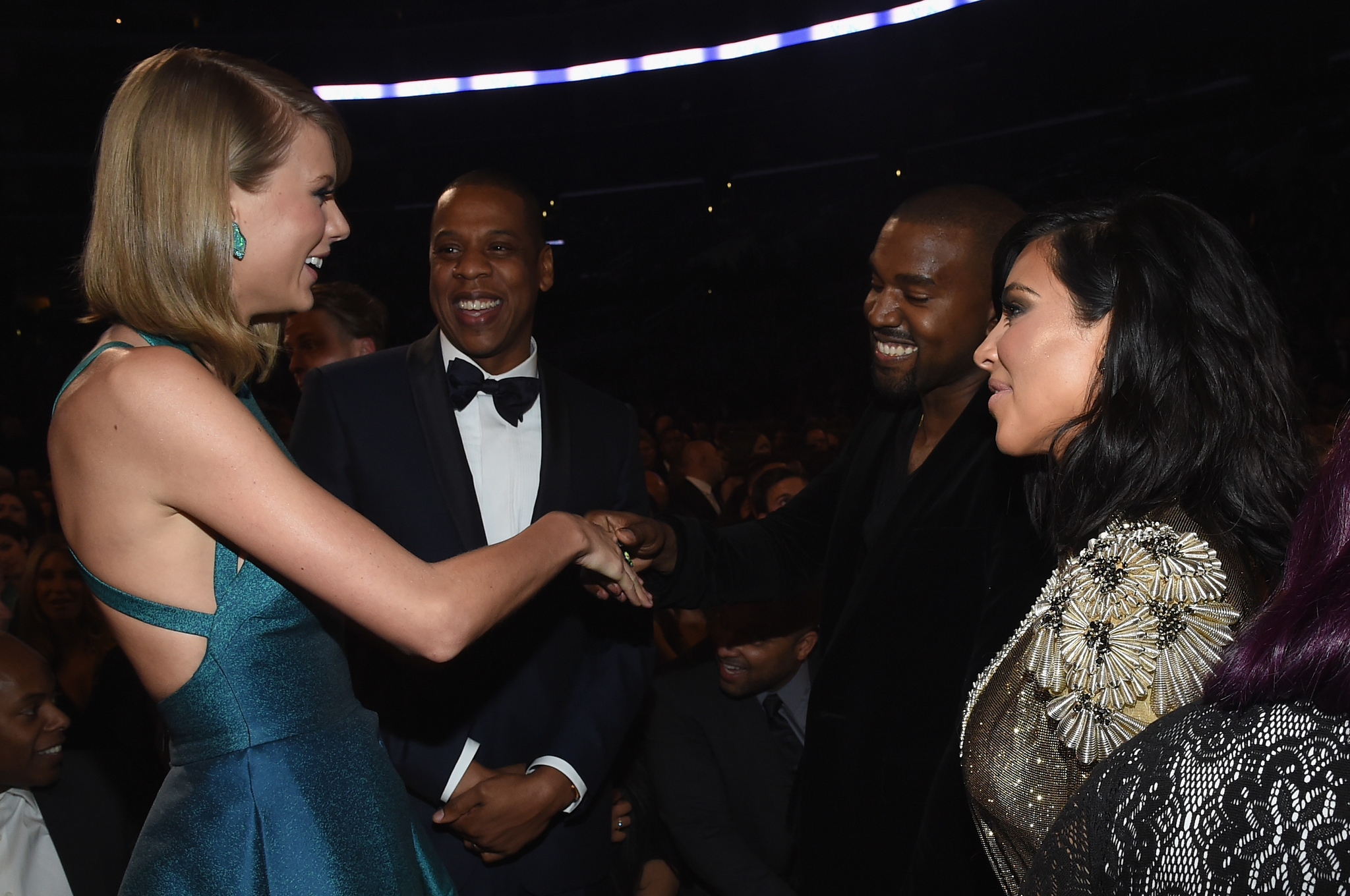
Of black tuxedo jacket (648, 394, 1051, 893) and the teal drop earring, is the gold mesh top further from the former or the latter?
the teal drop earring

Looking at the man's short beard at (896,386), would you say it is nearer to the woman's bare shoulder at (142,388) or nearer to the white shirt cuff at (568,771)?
the white shirt cuff at (568,771)

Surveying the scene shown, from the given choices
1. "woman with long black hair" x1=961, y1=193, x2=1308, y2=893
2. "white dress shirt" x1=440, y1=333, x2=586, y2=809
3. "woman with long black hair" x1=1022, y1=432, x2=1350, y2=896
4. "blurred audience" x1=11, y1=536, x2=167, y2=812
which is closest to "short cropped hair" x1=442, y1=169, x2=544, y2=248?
"white dress shirt" x1=440, y1=333, x2=586, y2=809

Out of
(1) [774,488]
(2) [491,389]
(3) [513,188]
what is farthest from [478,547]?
(1) [774,488]

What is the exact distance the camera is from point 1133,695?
110 centimetres

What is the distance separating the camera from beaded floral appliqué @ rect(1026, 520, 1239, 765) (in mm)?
1104

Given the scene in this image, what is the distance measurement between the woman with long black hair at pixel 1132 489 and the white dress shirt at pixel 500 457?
3.98 feet

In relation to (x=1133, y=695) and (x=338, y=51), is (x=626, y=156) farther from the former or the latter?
(x=1133, y=695)

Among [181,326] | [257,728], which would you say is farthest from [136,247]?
[257,728]

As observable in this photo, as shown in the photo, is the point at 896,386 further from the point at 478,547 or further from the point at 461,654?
the point at 461,654

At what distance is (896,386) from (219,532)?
1527mm

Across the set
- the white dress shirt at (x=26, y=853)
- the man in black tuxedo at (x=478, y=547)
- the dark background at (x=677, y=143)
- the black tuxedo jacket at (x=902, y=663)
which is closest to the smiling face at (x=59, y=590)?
the white dress shirt at (x=26, y=853)

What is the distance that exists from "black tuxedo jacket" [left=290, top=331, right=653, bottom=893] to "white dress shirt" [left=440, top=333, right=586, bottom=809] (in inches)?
Result: 3.3

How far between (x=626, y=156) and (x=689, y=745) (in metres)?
13.7

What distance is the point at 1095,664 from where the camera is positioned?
1.13 metres
